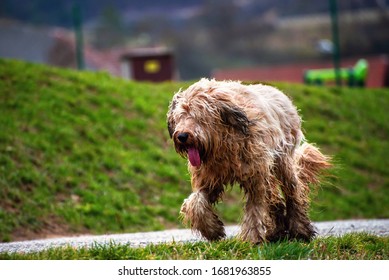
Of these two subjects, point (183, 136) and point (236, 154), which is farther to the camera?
point (236, 154)

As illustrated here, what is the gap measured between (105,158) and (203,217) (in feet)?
25.9

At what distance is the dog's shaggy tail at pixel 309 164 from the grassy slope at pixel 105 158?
2.17 meters

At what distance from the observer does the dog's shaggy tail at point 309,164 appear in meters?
9.53

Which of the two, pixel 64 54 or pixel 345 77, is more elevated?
pixel 64 54

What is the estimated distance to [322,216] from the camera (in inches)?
664

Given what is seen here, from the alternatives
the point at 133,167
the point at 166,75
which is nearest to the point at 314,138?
the point at 133,167

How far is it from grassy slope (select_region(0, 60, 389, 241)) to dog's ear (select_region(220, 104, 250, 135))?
3919mm

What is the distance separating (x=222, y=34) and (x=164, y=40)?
4560mm

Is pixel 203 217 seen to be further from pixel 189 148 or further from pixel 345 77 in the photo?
pixel 345 77

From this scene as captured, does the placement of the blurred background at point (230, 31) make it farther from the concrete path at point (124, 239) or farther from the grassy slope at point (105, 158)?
the concrete path at point (124, 239)

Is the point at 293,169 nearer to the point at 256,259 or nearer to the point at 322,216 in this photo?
the point at 256,259

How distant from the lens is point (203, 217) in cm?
827

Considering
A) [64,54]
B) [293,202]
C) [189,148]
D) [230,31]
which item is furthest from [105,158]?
[230,31]

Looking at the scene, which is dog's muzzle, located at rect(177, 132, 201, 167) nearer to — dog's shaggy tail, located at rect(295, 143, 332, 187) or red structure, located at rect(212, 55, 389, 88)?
dog's shaggy tail, located at rect(295, 143, 332, 187)
